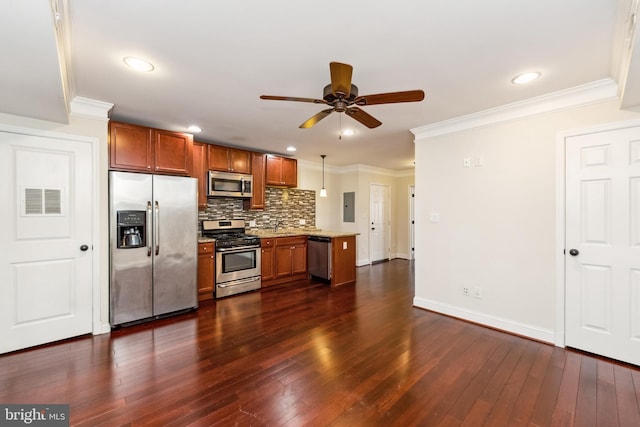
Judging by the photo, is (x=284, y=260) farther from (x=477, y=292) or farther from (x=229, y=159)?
(x=477, y=292)

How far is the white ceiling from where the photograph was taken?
1565mm

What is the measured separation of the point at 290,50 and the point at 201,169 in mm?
2859

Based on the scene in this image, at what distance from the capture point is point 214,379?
7.13 feet

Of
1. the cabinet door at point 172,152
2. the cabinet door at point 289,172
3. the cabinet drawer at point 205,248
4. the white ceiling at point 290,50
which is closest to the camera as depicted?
the white ceiling at point 290,50

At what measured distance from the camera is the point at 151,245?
3338mm

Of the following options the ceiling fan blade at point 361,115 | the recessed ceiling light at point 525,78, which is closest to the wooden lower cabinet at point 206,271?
the ceiling fan blade at point 361,115

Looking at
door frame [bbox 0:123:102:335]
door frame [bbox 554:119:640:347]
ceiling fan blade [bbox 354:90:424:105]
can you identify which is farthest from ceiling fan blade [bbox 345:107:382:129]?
door frame [bbox 0:123:102:335]

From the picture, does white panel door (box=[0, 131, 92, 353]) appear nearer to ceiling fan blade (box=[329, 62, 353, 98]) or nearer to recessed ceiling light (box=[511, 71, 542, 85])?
ceiling fan blade (box=[329, 62, 353, 98])

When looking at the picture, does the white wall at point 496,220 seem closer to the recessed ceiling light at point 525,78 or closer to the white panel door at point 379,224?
the recessed ceiling light at point 525,78

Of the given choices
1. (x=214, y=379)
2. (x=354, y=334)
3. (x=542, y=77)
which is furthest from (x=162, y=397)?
(x=542, y=77)

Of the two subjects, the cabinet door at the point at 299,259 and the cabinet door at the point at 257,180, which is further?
the cabinet door at the point at 299,259

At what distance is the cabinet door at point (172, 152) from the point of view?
349cm

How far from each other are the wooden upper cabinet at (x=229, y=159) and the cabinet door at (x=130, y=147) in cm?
106

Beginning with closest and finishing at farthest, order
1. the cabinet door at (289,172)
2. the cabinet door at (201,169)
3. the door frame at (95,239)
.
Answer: the door frame at (95,239) → the cabinet door at (201,169) → the cabinet door at (289,172)
